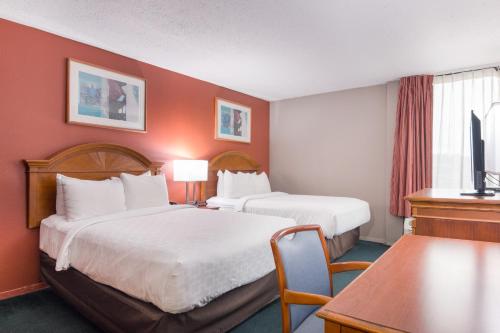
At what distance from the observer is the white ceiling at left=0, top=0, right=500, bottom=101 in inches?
102

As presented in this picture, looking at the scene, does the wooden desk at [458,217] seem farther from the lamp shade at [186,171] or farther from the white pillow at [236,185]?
the white pillow at [236,185]

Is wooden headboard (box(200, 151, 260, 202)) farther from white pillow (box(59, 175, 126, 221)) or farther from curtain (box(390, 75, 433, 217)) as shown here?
curtain (box(390, 75, 433, 217))

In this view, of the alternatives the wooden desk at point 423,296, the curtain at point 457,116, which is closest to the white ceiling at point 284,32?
the curtain at point 457,116

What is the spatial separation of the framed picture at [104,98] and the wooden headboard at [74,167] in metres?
0.32

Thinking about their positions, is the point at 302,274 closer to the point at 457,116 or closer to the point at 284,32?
the point at 284,32

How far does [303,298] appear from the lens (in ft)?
4.04

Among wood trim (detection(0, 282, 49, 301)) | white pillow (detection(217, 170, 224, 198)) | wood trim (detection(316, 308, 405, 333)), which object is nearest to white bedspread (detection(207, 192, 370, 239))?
white pillow (detection(217, 170, 224, 198))

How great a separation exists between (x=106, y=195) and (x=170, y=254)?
146 centimetres

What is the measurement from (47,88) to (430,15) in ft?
12.0

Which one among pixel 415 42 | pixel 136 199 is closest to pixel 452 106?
pixel 415 42

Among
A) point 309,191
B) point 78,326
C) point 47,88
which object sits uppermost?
point 47,88

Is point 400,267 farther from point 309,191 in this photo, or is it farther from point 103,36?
point 309,191

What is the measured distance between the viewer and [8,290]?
9.21 feet

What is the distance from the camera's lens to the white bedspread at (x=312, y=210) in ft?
11.9
